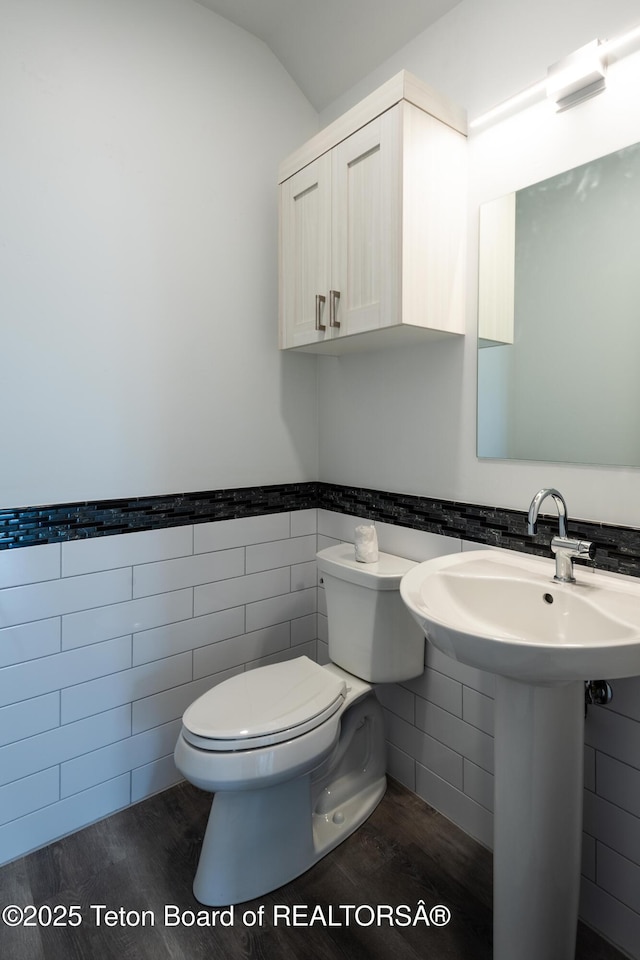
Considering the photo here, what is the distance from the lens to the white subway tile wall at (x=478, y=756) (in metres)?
1.14

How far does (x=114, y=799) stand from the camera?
1581 mm

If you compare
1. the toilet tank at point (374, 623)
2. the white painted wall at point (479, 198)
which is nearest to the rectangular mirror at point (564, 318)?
the white painted wall at point (479, 198)

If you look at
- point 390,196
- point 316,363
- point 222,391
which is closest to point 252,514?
point 222,391

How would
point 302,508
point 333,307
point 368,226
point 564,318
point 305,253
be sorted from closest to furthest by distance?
point 564,318 < point 368,226 < point 333,307 < point 305,253 < point 302,508

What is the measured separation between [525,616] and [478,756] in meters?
0.59

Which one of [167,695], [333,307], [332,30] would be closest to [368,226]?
[333,307]

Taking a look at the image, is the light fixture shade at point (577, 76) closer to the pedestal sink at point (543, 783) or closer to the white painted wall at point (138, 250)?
the white painted wall at point (138, 250)

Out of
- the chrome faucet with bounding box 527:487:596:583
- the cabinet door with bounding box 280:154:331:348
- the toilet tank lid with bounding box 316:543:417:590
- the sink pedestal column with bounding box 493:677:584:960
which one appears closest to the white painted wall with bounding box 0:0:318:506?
the cabinet door with bounding box 280:154:331:348

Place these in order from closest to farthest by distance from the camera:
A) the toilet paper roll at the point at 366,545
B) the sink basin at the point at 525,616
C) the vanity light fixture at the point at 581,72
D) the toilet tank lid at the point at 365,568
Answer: the sink basin at the point at 525,616 → the vanity light fixture at the point at 581,72 → the toilet tank lid at the point at 365,568 → the toilet paper roll at the point at 366,545

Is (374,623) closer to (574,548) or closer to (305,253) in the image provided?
(574,548)

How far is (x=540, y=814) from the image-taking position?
1.00 m

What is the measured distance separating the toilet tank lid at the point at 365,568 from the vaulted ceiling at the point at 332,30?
5.47 ft

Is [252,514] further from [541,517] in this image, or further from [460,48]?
[460,48]

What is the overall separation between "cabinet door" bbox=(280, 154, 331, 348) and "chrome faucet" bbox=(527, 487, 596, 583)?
0.84 meters
